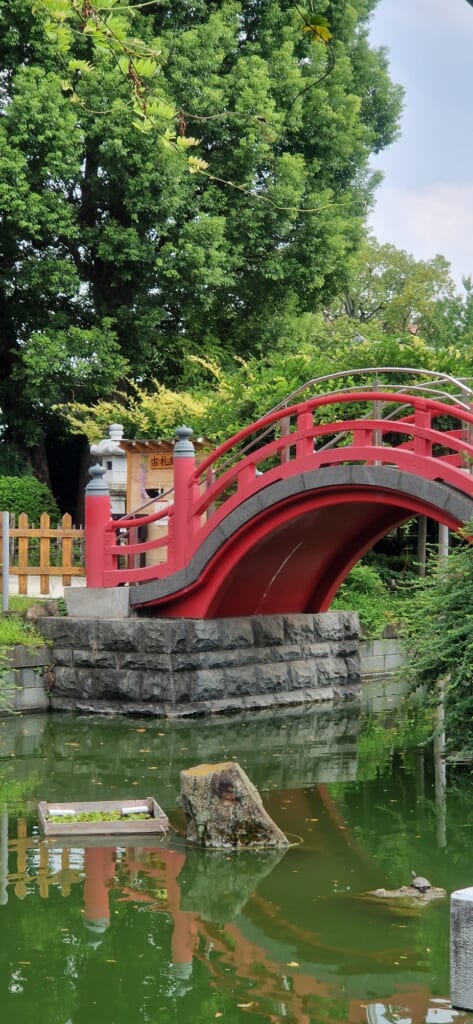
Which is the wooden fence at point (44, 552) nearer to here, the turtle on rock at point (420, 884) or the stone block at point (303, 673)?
the stone block at point (303, 673)

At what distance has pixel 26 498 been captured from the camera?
21109 mm

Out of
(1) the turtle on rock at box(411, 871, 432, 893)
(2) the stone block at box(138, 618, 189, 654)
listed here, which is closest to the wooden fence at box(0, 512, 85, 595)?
(2) the stone block at box(138, 618, 189, 654)

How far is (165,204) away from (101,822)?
44.5 ft

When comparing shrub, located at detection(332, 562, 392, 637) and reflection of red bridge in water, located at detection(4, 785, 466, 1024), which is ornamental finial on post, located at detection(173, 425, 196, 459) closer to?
shrub, located at detection(332, 562, 392, 637)

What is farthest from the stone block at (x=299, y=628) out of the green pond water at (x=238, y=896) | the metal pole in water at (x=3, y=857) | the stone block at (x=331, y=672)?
the metal pole in water at (x=3, y=857)

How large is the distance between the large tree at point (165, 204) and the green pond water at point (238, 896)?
10442 millimetres

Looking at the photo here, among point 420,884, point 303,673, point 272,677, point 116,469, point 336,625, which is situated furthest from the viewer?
point 116,469

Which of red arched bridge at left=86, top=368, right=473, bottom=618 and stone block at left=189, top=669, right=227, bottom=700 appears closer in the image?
red arched bridge at left=86, top=368, right=473, bottom=618

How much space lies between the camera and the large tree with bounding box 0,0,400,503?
20016mm

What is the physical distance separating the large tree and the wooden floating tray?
12288 millimetres

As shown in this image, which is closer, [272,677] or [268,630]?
[272,677]

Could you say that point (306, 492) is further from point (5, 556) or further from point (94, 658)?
point (5, 556)

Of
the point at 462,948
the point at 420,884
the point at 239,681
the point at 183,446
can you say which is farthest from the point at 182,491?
the point at 462,948

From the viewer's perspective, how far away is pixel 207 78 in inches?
835
